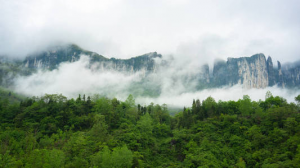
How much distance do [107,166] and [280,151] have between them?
1752 inches

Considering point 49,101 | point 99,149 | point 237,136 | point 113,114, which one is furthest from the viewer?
point 49,101

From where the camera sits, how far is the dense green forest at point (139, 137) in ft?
147

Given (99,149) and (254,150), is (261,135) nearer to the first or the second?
(254,150)

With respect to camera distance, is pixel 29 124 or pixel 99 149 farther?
pixel 29 124

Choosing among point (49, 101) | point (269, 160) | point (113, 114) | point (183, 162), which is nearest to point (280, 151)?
point (269, 160)

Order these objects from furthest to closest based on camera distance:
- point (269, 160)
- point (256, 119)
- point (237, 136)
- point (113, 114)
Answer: point (113, 114) → point (256, 119) → point (237, 136) → point (269, 160)

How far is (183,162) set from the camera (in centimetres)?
5356

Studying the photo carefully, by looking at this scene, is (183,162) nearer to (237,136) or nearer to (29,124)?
(237,136)

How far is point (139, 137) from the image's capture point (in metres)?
59.4

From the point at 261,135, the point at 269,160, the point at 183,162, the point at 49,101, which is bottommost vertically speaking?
the point at 183,162

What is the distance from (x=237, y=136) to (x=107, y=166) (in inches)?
1660

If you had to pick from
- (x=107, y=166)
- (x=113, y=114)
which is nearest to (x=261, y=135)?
(x=107, y=166)

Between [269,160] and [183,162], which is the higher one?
[269,160]

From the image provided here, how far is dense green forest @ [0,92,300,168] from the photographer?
44.9 metres
